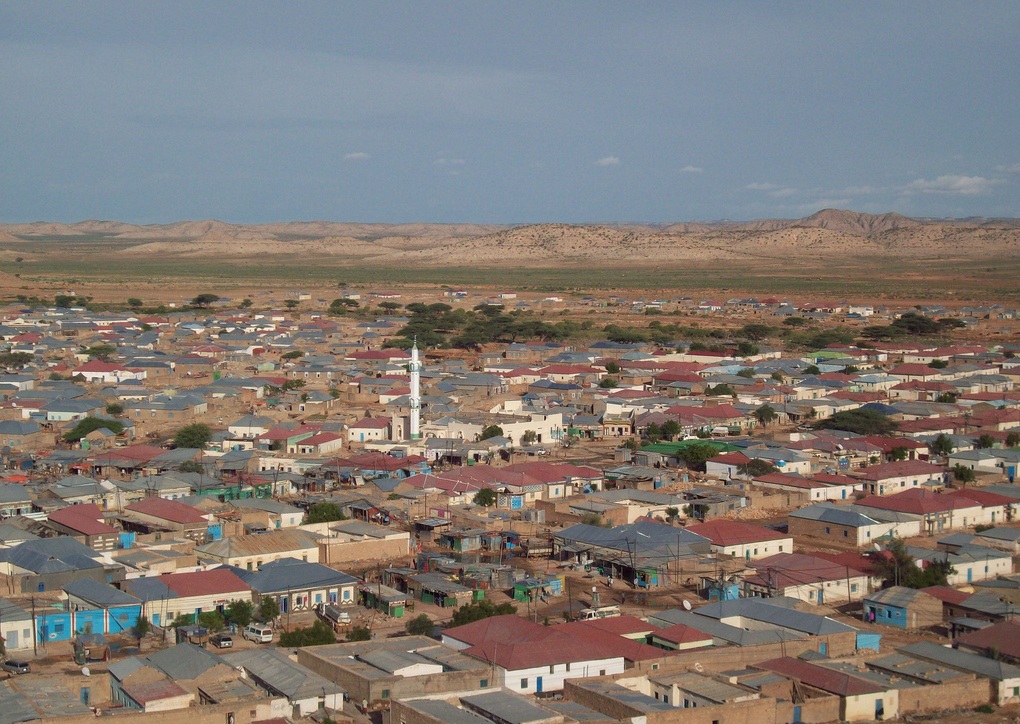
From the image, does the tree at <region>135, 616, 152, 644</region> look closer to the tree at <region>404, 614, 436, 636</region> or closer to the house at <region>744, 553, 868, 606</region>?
the tree at <region>404, 614, 436, 636</region>

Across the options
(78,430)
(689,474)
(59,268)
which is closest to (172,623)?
(689,474)

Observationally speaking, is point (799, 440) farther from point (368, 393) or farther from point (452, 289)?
point (452, 289)

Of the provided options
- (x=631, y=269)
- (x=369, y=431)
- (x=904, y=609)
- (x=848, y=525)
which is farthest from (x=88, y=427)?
(x=631, y=269)

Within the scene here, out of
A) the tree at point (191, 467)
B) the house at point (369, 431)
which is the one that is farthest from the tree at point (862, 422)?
the tree at point (191, 467)

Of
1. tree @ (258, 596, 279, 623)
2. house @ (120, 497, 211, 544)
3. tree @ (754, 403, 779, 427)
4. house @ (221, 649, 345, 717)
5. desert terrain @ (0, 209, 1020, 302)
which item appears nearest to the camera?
house @ (221, 649, 345, 717)

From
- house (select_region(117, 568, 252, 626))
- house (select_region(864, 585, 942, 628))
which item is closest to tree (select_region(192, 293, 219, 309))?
house (select_region(117, 568, 252, 626))

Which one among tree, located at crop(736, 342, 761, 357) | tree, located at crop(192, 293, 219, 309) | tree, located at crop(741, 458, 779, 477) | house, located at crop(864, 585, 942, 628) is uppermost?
tree, located at crop(192, 293, 219, 309)

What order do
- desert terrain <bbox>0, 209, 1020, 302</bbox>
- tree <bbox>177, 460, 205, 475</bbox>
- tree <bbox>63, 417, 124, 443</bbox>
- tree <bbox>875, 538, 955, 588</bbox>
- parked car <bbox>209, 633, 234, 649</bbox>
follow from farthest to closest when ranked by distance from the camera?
1. desert terrain <bbox>0, 209, 1020, 302</bbox>
2. tree <bbox>63, 417, 124, 443</bbox>
3. tree <bbox>177, 460, 205, 475</bbox>
4. tree <bbox>875, 538, 955, 588</bbox>
5. parked car <bbox>209, 633, 234, 649</bbox>
